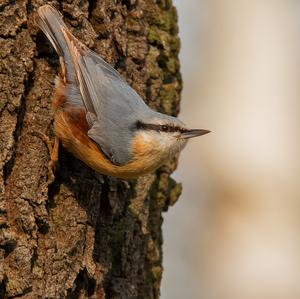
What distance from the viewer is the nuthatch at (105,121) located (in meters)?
3.57

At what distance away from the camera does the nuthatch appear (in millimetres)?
3568

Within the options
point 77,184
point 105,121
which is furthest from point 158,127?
point 77,184

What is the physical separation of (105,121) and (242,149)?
3.35 m

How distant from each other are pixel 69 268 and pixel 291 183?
3.84m

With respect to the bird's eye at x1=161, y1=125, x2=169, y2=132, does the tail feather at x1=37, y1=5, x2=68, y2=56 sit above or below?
above

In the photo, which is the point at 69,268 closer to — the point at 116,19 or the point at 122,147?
the point at 122,147

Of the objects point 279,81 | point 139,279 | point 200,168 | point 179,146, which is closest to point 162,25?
point 179,146

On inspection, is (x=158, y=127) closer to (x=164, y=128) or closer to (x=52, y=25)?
(x=164, y=128)

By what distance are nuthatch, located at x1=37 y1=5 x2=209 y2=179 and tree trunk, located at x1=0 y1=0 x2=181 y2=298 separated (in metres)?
0.08

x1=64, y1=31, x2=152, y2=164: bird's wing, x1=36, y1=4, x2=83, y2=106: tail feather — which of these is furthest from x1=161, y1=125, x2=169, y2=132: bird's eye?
x1=36, y1=4, x2=83, y2=106: tail feather

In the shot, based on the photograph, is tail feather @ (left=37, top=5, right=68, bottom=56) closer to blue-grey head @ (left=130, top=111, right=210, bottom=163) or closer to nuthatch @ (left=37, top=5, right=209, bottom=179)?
nuthatch @ (left=37, top=5, right=209, bottom=179)

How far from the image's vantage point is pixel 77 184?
3.54 meters

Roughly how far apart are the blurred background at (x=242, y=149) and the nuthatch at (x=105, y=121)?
120 inches

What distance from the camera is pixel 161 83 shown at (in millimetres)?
4012
